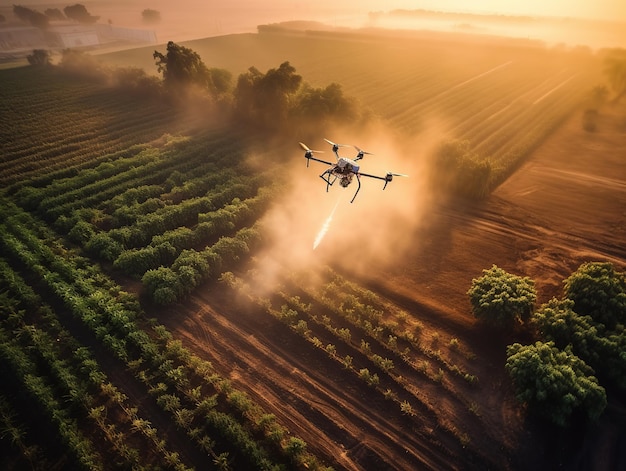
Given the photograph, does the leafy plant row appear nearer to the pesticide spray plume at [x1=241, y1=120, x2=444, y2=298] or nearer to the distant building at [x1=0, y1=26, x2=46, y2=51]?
the pesticide spray plume at [x1=241, y1=120, x2=444, y2=298]

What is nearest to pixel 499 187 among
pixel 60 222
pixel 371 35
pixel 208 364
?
pixel 208 364

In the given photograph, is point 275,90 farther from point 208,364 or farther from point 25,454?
point 25,454

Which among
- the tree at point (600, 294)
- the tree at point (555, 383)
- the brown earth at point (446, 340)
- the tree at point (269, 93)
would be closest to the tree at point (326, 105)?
the tree at point (269, 93)

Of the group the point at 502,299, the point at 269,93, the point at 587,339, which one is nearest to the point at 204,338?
the point at 502,299

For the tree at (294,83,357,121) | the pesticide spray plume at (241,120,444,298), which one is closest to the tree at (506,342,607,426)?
the pesticide spray plume at (241,120,444,298)

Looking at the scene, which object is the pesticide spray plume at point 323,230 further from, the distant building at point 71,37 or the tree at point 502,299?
Result: the distant building at point 71,37

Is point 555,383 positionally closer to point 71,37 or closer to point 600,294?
point 600,294
